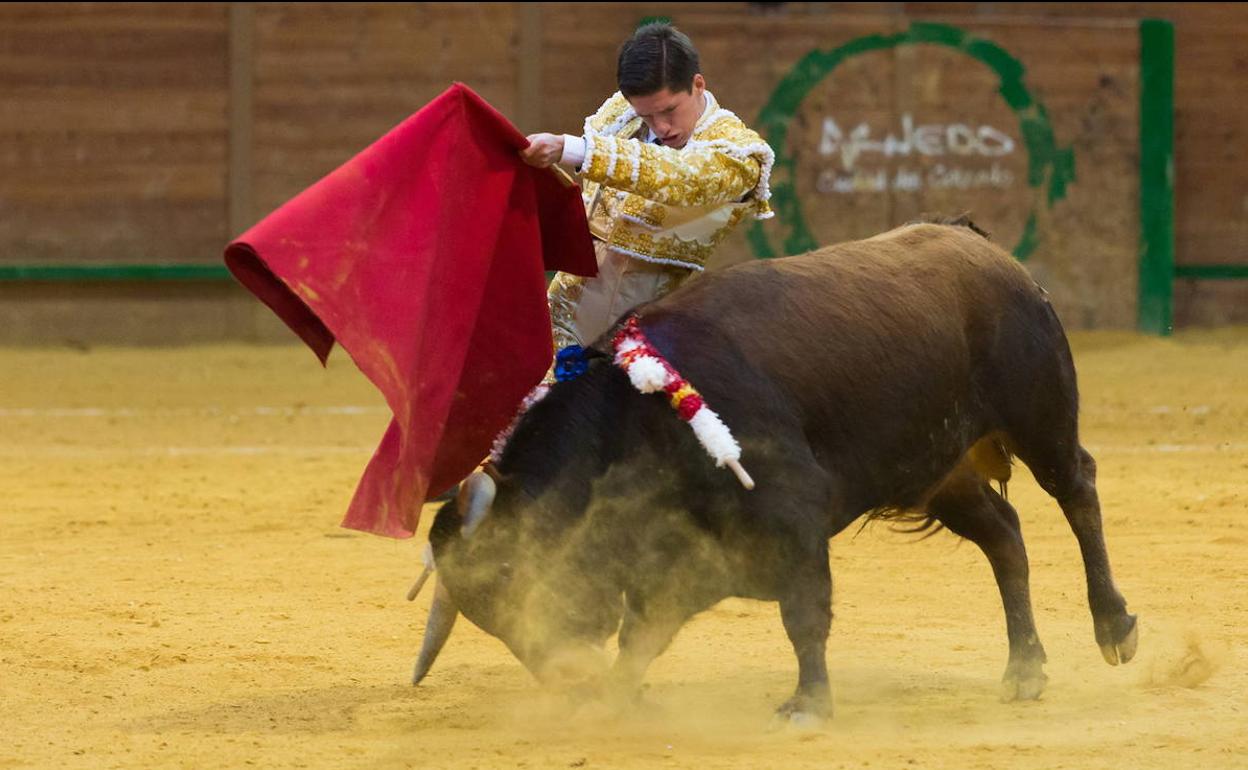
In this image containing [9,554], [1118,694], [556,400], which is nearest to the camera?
[556,400]

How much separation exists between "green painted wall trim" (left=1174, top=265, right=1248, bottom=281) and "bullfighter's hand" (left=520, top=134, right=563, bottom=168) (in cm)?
793

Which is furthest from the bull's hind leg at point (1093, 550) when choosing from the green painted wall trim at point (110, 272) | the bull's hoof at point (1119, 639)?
the green painted wall trim at point (110, 272)

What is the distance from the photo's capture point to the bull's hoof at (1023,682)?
3.95 meters

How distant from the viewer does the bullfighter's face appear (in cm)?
374

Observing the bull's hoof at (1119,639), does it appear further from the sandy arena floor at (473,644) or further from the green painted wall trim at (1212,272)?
the green painted wall trim at (1212,272)

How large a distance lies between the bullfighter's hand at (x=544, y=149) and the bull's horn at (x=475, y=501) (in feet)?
2.01

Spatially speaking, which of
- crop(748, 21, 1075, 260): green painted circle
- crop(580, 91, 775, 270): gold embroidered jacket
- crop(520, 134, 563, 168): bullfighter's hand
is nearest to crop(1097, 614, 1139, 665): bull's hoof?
crop(580, 91, 775, 270): gold embroidered jacket

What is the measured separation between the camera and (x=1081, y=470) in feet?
13.7

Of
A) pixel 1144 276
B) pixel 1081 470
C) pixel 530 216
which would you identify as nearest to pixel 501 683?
pixel 530 216

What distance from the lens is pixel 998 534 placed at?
13.9ft

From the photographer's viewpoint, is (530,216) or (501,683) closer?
(530,216)

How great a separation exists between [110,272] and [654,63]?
7.35 metres

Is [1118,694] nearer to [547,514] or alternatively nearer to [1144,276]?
[547,514]

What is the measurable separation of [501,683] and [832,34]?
6957 millimetres
